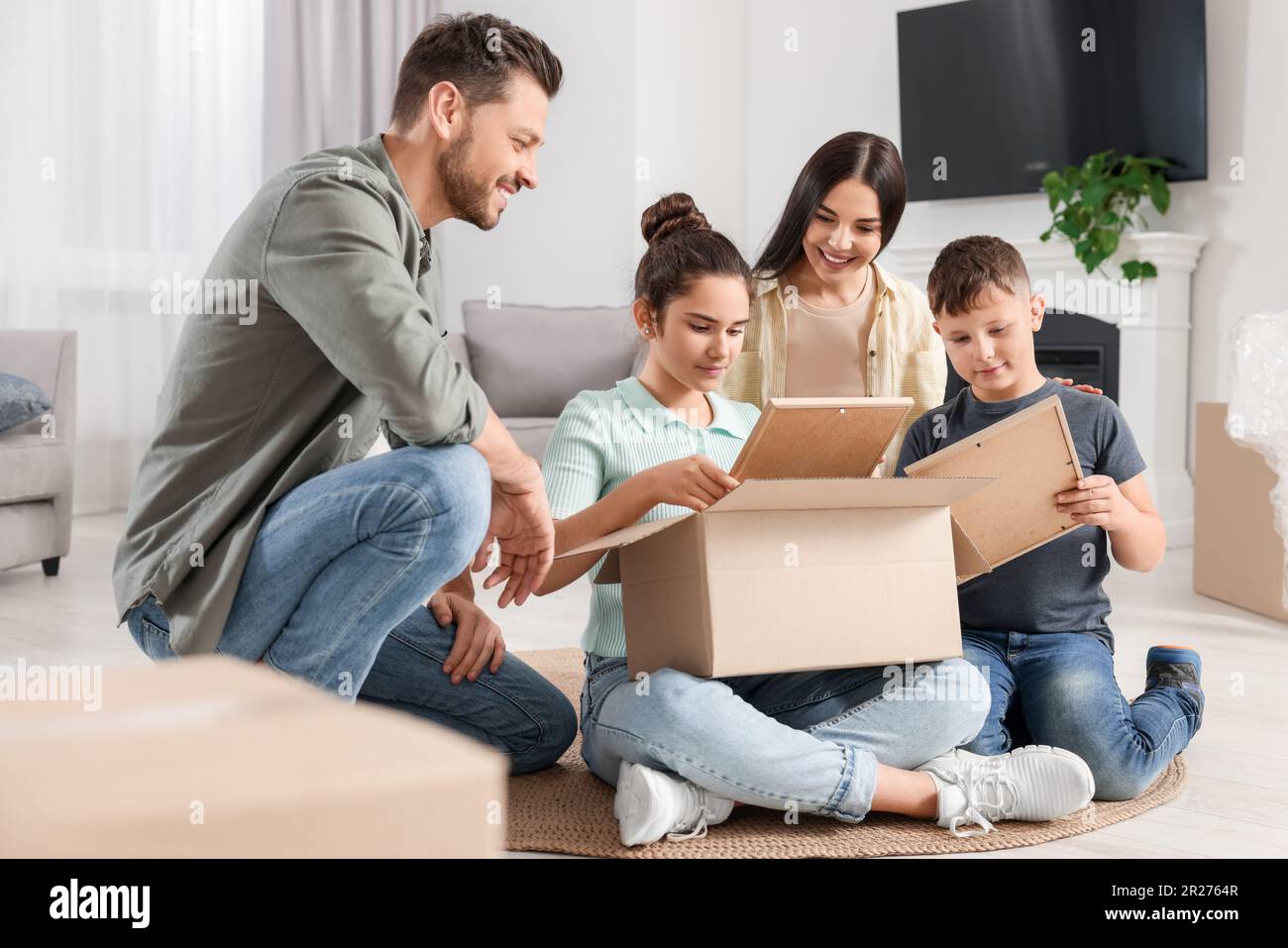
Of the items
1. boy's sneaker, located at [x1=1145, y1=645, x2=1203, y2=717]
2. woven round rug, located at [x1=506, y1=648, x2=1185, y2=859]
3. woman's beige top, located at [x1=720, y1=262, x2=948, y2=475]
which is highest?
woman's beige top, located at [x1=720, y1=262, x2=948, y2=475]

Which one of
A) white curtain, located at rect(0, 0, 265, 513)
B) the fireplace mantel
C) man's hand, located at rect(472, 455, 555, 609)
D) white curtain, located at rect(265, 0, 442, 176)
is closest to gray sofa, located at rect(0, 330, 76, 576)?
white curtain, located at rect(0, 0, 265, 513)

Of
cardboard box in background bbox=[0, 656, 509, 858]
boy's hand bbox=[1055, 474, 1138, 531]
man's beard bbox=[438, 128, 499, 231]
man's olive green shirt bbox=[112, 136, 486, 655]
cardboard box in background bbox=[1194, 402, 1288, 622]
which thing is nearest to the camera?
cardboard box in background bbox=[0, 656, 509, 858]

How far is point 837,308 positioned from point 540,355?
2335 millimetres

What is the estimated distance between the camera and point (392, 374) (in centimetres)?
118

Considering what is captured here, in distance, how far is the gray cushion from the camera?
168 inches

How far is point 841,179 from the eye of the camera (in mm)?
1966

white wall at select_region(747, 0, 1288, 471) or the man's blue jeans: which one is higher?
white wall at select_region(747, 0, 1288, 471)

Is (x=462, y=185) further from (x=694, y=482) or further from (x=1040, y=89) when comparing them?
(x=1040, y=89)

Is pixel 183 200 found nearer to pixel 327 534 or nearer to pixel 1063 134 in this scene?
pixel 1063 134

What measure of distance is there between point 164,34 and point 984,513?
13.3ft

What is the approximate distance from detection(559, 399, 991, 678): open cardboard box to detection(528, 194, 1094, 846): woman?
34mm

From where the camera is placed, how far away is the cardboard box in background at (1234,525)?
286 centimetres

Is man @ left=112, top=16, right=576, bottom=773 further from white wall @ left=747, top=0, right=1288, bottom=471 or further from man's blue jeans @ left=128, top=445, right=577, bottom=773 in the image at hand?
white wall @ left=747, top=0, right=1288, bottom=471

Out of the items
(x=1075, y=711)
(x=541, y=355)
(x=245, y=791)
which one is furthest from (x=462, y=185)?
(x=541, y=355)
